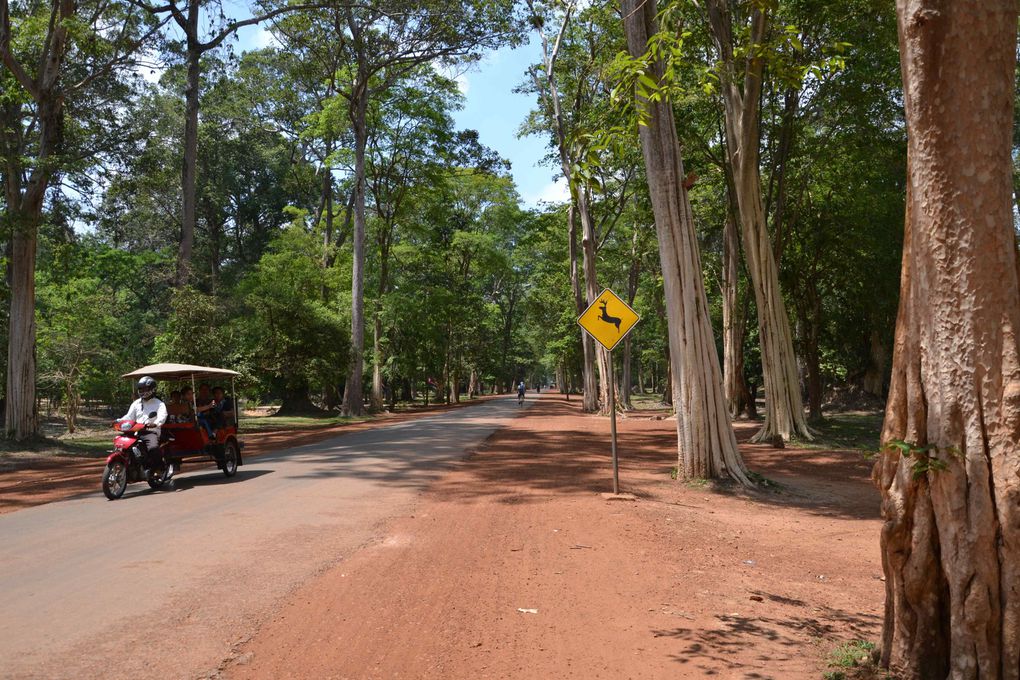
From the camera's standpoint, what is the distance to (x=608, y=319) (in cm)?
1056

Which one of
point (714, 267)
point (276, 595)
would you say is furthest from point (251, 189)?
point (276, 595)

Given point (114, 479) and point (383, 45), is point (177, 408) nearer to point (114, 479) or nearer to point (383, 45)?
point (114, 479)

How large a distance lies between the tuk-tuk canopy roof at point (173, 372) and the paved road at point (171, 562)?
1989 mm

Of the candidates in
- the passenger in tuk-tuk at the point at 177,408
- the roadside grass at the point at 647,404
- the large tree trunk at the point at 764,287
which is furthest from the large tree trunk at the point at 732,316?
the passenger in tuk-tuk at the point at 177,408

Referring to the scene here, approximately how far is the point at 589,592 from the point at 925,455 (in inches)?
118

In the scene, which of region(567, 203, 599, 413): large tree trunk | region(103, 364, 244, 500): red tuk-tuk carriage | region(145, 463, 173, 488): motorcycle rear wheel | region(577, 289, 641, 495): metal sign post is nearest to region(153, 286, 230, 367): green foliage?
region(103, 364, 244, 500): red tuk-tuk carriage

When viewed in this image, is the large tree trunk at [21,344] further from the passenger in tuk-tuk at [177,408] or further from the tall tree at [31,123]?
the passenger in tuk-tuk at [177,408]

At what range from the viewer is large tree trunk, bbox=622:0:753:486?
11.4 m

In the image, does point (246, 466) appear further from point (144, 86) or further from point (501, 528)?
point (144, 86)

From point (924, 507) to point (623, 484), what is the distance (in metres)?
7.97

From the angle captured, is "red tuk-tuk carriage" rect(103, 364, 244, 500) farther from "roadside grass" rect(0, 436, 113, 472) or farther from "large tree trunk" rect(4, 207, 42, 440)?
"large tree trunk" rect(4, 207, 42, 440)

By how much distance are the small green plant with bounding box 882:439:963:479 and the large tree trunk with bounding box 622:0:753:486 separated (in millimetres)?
7323

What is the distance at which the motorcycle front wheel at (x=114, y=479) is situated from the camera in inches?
403

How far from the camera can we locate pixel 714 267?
107 feet
